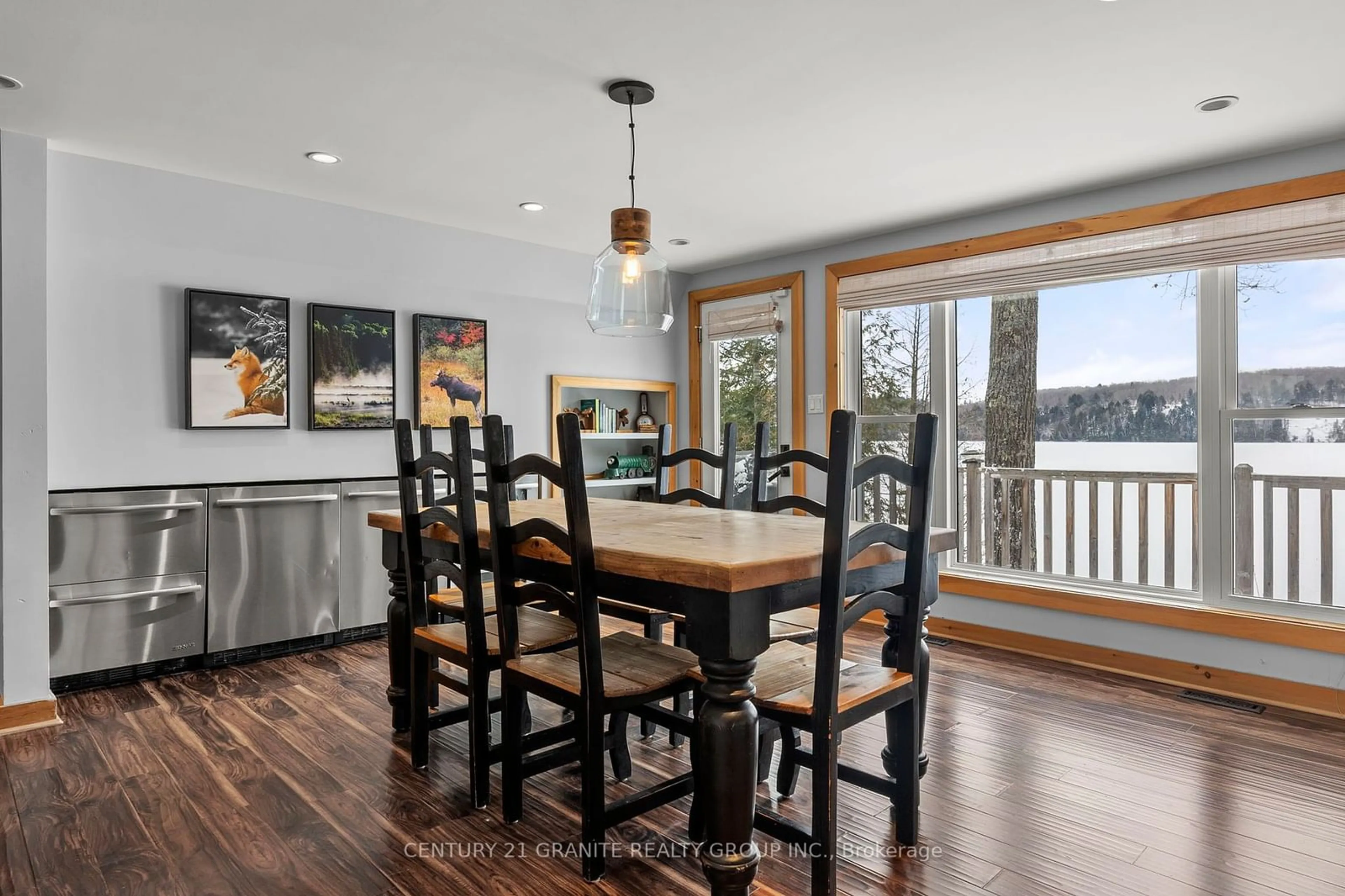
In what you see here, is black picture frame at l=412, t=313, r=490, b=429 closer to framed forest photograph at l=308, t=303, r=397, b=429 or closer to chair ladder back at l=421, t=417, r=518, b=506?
framed forest photograph at l=308, t=303, r=397, b=429

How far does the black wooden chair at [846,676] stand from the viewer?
1.71 metres

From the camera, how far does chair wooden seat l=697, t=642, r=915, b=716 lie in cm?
178

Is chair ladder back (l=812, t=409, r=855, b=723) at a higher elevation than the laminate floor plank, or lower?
higher

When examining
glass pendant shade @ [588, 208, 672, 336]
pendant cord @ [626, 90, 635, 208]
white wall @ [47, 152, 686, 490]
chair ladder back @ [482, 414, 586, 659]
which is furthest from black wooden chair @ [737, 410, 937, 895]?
white wall @ [47, 152, 686, 490]

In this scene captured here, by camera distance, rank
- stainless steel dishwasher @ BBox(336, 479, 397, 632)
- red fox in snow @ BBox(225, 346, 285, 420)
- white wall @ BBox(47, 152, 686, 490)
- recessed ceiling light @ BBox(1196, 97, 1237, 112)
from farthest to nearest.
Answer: stainless steel dishwasher @ BBox(336, 479, 397, 632) → red fox in snow @ BBox(225, 346, 285, 420) → white wall @ BBox(47, 152, 686, 490) → recessed ceiling light @ BBox(1196, 97, 1237, 112)

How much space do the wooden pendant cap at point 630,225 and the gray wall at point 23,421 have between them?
249 centimetres

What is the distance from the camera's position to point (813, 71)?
265 centimetres

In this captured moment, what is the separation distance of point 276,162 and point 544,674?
291 cm

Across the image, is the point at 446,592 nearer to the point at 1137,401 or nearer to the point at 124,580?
the point at 124,580

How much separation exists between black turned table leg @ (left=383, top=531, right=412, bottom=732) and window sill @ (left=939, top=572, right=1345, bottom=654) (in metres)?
3.01

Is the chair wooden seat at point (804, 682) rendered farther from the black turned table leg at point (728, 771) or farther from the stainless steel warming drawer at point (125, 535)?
the stainless steel warming drawer at point (125, 535)

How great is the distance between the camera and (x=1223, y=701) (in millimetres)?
3336

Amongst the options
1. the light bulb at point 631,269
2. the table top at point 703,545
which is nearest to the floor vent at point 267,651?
the table top at point 703,545

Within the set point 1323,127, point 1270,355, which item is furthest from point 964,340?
point 1323,127
